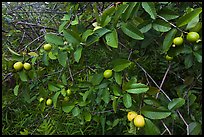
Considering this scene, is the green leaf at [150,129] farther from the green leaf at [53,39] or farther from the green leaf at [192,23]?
the green leaf at [53,39]

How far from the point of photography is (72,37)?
3.63 feet

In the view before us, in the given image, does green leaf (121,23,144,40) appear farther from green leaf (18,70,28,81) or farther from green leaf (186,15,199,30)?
green leaf (18,70,28,81)

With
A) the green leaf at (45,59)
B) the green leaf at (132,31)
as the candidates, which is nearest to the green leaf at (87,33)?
the green leaf at (132,31)

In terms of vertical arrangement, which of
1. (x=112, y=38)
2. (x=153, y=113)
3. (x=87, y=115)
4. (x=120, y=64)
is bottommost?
(x=87, y=115)

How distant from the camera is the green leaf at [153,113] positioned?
Result: 3.41 ft

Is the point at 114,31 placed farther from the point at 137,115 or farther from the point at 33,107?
the point at 33,107

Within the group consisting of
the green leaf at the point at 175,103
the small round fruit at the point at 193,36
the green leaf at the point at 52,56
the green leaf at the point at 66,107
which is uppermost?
A: the small round fruit at the point at 193,36

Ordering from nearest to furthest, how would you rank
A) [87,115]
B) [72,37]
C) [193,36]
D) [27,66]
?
[193,36] < [72,37] < [27,66] < [87,115]

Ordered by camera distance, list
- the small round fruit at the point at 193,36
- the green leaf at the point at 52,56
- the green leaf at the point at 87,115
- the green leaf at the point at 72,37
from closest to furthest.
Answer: the small round fruit at the point at 193,36, the green leaf at the point at 72,37, the green leaf at the point at 52,56, the green leaf at the point at 87,115

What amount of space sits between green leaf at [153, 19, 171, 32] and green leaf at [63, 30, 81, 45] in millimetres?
270

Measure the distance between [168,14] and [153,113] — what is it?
1.13ft

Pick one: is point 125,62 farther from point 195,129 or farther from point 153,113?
point 195,129

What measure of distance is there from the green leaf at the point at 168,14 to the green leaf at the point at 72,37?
0.30m

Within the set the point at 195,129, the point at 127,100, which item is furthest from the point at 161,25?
the point at 195,129
